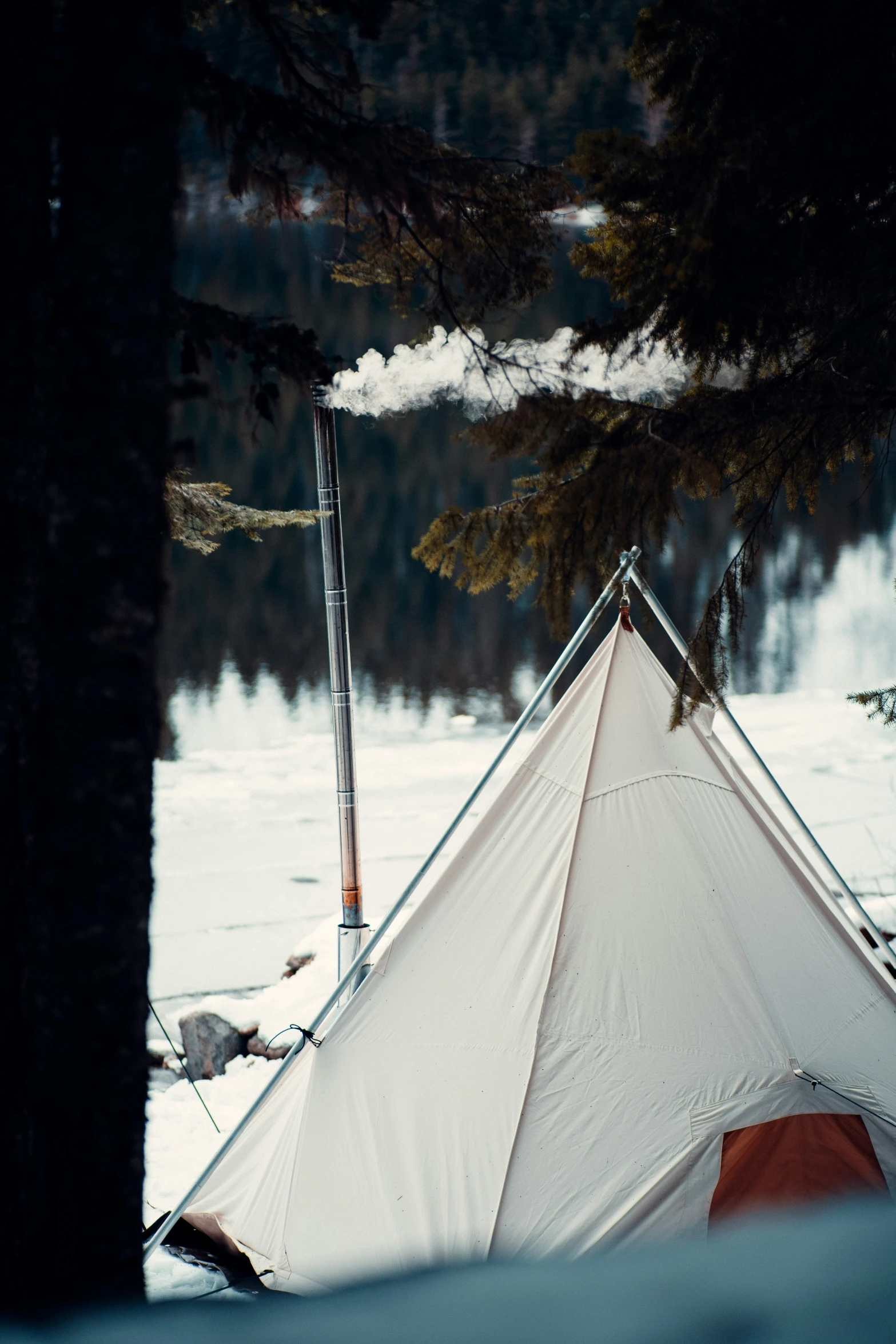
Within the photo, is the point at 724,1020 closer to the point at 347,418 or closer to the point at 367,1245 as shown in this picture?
the point at 367,1245

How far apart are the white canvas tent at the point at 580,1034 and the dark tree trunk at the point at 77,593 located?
1623 millimetres

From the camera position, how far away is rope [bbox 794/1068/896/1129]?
3.60 m

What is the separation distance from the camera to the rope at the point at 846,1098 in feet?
11.8

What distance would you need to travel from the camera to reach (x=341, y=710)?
573 cm

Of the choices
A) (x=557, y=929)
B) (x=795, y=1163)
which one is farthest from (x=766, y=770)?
(x=795, y=1163)

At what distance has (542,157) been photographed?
9.41 feet

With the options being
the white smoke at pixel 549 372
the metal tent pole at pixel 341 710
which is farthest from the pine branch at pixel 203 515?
the white smoke at pixel 549 372

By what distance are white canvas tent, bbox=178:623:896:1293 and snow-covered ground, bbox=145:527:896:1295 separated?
0.61m

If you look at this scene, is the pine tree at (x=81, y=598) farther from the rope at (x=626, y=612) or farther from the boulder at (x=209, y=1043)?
the boulder at (x=209, y=1043)

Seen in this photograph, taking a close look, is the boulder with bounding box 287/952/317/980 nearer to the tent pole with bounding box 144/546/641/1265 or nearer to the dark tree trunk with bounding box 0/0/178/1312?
the tent pole with bounding box 144/546/641/1265

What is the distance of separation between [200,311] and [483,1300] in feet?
8.16

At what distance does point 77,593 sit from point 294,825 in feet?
30.2

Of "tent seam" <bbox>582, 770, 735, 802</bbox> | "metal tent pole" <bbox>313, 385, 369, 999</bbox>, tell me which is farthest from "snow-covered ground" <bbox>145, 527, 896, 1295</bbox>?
"tent seam" <bbox>582, 770, 735, 802</bbox>

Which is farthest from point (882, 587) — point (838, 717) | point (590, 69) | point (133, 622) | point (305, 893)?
point (590, 69)
